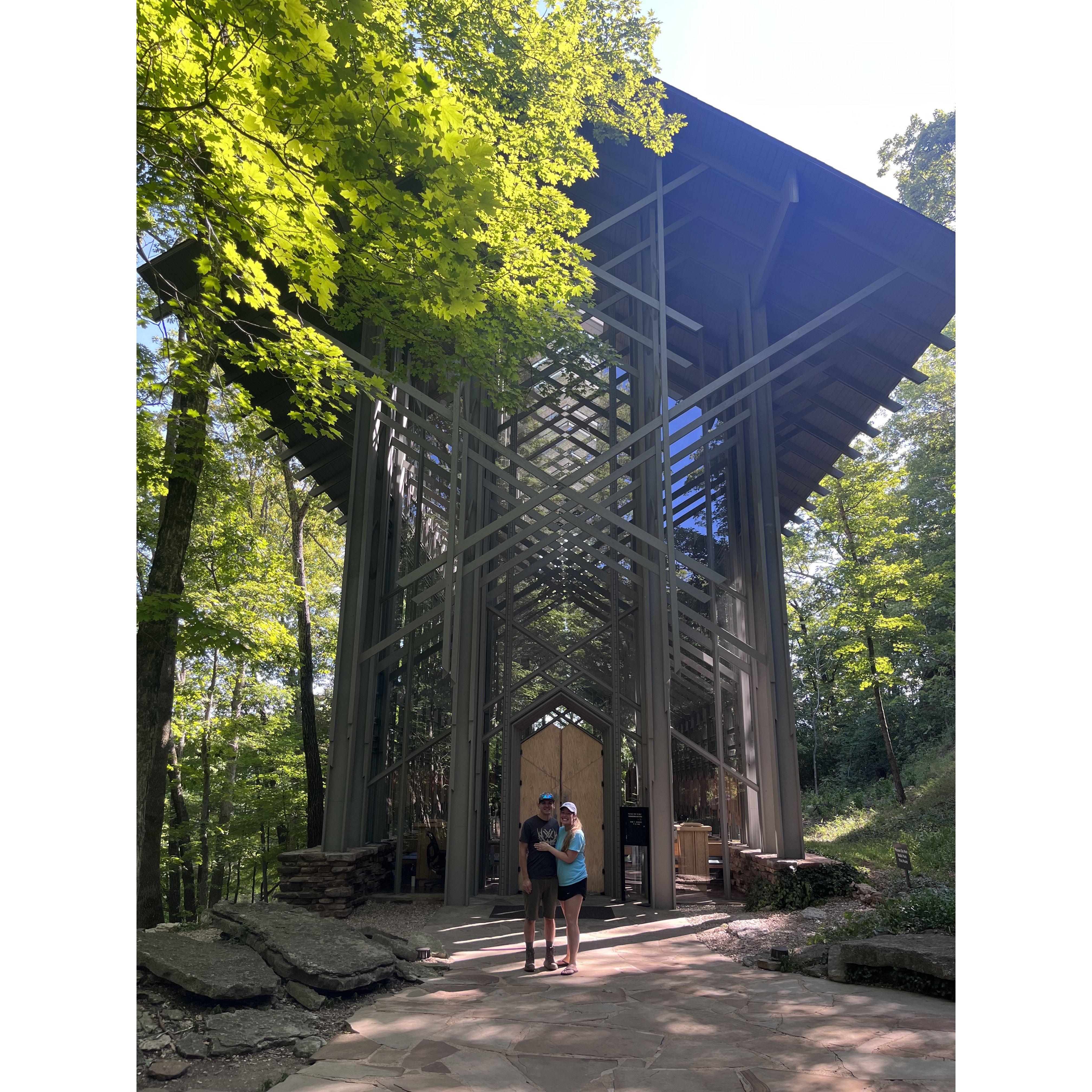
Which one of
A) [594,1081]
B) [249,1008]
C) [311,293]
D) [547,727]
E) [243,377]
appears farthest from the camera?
[243,377]

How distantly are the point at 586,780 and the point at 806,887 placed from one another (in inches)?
127

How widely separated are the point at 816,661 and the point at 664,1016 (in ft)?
102

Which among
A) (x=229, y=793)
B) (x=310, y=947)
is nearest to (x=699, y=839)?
(x=310, y=947)

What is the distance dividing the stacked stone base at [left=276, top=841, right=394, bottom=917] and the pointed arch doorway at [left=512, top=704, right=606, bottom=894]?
229cm

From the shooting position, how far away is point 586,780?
11.0m

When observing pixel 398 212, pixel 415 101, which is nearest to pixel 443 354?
pixel 398 212

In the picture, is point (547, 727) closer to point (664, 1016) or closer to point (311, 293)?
point (664, 1016)

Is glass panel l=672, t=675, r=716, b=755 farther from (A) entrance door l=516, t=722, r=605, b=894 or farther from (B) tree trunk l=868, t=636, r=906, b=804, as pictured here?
(B) tree trunk l=868, t=636, r=906, b=804

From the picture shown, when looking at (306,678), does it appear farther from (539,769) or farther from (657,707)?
(657,707)

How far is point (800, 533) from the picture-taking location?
3169 centimetres

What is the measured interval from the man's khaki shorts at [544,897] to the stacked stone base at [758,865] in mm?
4347

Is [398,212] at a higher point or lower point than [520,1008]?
higher

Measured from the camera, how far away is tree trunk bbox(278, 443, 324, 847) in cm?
1655

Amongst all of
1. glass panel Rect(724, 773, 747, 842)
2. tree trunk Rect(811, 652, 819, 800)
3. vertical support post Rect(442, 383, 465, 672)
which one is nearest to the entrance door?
glass panel Rect(724, 773, 747, 842)
